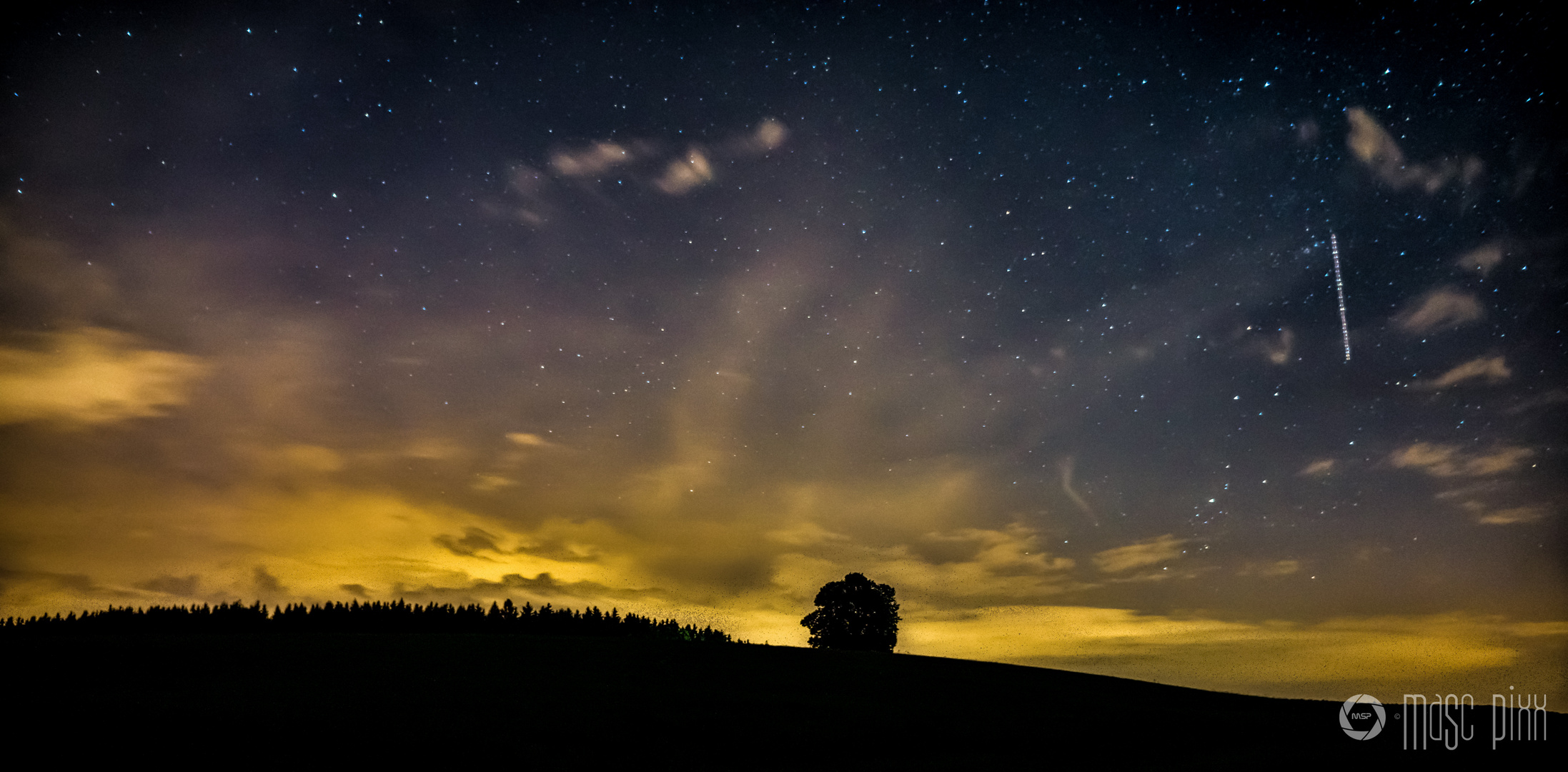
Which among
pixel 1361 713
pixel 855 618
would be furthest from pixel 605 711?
pixel 855 618

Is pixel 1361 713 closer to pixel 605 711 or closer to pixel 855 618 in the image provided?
pixel 605 711

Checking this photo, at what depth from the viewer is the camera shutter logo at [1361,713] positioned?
21.9m

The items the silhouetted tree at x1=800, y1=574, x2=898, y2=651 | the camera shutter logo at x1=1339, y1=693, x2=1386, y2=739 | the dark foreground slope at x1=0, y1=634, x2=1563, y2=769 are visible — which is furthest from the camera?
the silhouetted tree at x1=800, y1=574, x2=898, y2=651

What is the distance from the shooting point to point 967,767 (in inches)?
699

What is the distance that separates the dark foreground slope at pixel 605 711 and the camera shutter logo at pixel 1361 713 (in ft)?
1.34

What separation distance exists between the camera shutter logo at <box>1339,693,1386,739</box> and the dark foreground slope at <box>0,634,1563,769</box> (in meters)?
0.41

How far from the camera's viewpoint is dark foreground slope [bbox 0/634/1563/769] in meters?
18.5

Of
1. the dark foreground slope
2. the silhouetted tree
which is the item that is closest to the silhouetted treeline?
the silhouetted tree

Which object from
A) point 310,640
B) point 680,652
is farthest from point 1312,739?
point 310,640

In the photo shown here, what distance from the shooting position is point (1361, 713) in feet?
82.0

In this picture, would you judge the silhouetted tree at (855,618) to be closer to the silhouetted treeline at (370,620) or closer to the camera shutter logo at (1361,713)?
the silhouetted treeline at (370,620)

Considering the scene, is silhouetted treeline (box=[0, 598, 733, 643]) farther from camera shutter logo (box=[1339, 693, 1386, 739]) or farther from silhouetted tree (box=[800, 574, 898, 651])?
camera shutter logo (box=[1339, 693, 1386, 739])

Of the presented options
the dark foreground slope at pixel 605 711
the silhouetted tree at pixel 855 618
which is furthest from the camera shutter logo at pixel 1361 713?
the silhouetted tree at pixel 855 618

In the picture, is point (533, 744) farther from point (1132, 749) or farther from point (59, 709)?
point (1132, 749)
